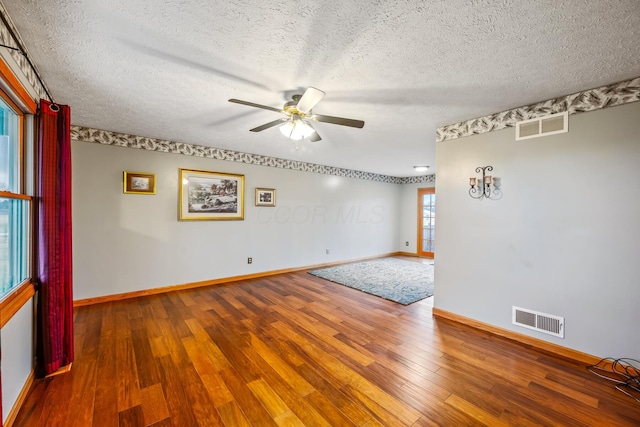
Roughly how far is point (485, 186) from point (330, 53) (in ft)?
7.38

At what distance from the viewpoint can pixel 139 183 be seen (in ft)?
12.5

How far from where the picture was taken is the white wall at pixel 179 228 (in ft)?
11.5

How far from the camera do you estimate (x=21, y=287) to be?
173cm

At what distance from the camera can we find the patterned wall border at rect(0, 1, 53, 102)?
143 cm

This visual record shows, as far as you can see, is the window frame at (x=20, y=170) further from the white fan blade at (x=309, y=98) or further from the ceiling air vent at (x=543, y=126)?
the ceiling air vent at (x=543, y=126)

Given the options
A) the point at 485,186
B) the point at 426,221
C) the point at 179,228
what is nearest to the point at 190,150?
the point at 179,228

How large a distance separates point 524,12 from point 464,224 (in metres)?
2.17

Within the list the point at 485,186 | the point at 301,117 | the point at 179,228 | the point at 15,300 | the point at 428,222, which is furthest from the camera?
the point at 428,222

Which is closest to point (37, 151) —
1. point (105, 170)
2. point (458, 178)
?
point (105, 170)

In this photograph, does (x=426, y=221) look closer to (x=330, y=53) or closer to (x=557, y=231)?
(x=557, y=231)

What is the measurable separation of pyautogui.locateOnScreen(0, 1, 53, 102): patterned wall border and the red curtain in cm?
18

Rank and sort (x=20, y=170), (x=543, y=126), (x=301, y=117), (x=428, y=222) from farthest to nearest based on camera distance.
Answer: (x=428, y=222)
(x=543, y=126)
(x=301, y=117)
(x=20, y=170)

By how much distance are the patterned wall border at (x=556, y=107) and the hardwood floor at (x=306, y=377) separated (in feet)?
7.34

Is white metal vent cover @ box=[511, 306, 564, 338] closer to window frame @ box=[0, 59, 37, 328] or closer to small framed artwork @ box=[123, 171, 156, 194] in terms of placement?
window frame @ box=[0, 59, 37, 328]
